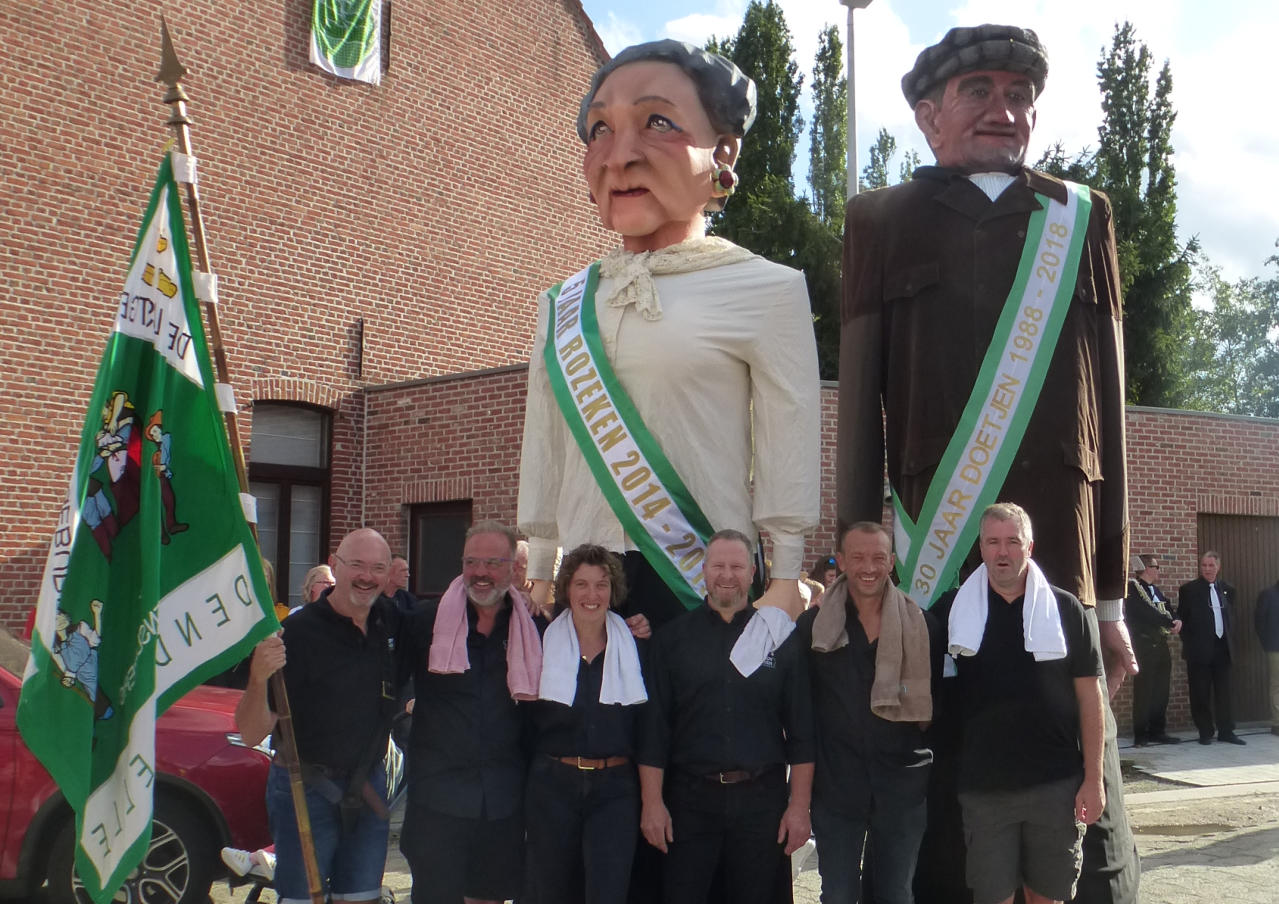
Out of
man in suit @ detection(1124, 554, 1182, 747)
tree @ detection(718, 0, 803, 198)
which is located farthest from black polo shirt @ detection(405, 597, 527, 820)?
tree @ detection(718, 0, 803, 198)

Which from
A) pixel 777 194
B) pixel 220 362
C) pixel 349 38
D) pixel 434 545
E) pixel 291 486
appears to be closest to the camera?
pixel 220 362

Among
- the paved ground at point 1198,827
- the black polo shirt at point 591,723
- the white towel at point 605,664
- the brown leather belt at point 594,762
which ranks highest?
the white towel at point 605,664

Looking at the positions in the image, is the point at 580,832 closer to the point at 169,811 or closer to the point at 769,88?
the point at 169,811

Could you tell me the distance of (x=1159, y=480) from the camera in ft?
44.4

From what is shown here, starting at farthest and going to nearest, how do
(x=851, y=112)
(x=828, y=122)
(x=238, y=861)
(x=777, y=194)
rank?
(x=828, y=122), (x=777, y=194), (x=851, y=112), (x=238, y=861)

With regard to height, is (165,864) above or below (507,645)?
below

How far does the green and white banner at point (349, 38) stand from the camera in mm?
14523

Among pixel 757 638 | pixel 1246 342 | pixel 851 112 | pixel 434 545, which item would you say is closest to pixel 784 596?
pixel 757 638

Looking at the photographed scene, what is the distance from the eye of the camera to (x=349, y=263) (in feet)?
48.1

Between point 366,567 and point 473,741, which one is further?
point 366,567

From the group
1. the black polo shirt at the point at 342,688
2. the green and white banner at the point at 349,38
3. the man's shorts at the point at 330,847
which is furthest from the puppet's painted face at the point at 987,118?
the green and white banner at the point at 349,38

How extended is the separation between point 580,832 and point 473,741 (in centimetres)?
43

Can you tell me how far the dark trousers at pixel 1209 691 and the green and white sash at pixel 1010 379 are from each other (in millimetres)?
10296

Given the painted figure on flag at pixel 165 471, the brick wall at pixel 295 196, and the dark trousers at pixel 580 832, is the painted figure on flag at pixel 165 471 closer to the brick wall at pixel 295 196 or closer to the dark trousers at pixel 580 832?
the dark trousers at pixel 580 832
